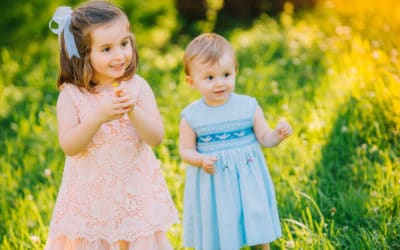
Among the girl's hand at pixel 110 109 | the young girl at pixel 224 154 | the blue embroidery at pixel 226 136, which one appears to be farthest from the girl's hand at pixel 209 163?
the girl's hand at pixel 110 109

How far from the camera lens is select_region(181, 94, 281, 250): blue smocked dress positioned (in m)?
2.83

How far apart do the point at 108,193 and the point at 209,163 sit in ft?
1.58

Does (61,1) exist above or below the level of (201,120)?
above

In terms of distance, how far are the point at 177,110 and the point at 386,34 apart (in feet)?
6.68

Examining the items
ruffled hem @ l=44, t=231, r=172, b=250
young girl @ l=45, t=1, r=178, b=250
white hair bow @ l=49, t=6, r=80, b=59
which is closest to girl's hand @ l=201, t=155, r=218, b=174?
young girl @ l=45, t=1, r=178, b=250

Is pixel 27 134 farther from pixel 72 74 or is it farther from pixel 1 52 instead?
pixel 1 52

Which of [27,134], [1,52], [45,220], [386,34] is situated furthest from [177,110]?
[1,52]

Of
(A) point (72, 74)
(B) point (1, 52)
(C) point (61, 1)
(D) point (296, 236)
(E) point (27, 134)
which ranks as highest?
(C) point (61, 1)

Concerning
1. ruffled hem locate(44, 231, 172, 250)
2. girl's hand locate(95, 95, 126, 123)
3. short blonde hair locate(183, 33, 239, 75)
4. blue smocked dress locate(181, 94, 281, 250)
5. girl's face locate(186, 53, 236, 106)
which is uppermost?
short blonde hair locate(183, 33, 239, 75)

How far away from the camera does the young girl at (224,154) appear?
281 cm

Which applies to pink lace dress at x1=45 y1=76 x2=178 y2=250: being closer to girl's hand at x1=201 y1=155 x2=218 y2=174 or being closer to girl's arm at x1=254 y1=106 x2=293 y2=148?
girl's hand at x1=201 y1=155 x2=218 y2=174

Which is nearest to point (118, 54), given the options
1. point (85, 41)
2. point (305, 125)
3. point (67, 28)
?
point (85, 41)

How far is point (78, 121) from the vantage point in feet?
8.79

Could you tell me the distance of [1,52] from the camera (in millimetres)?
7992
